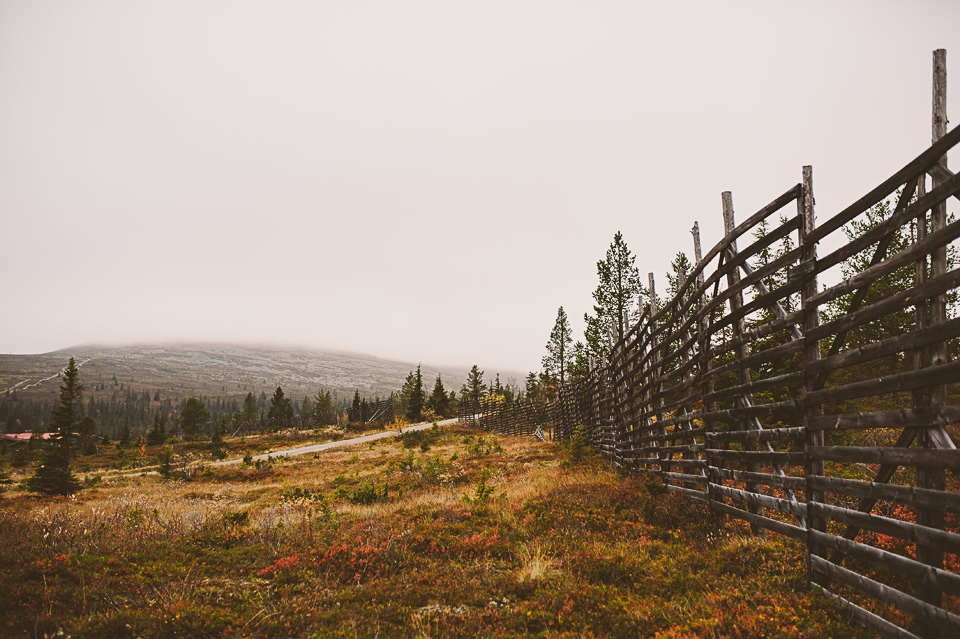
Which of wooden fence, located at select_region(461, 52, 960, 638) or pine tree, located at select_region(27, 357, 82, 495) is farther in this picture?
pine tree, located at select_region(27, 357, 82, 495)

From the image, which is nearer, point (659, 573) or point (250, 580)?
point (659, 573)

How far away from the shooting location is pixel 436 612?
4.73 metres

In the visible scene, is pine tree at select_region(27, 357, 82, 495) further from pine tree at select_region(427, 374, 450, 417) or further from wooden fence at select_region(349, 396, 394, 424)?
wooden fence at select_region(349, 396, 394, 424)

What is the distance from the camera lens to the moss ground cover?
4.27 m

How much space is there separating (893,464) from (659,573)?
2.72 meters

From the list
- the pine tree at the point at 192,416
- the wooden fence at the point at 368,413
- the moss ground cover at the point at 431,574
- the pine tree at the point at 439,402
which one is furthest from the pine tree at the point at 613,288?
the pine tree at the point at 192,416

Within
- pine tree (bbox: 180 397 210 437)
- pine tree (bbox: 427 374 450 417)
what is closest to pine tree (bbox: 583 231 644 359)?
pine tree (bbox: 427 374 450 417)

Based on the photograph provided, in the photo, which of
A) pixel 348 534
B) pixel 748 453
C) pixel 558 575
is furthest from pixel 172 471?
pixel 748 453

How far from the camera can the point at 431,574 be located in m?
5.80

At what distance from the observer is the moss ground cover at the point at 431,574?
4273mm

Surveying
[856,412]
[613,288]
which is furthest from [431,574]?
[613,288]

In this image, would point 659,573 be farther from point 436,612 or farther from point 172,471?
point 172,471

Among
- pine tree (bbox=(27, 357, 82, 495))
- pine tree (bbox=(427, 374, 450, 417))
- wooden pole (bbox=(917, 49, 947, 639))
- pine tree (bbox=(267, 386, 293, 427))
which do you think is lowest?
pine tree (bbox=(267, 386, 293, 427))

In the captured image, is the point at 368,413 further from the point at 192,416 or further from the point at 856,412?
the point at 856,412
